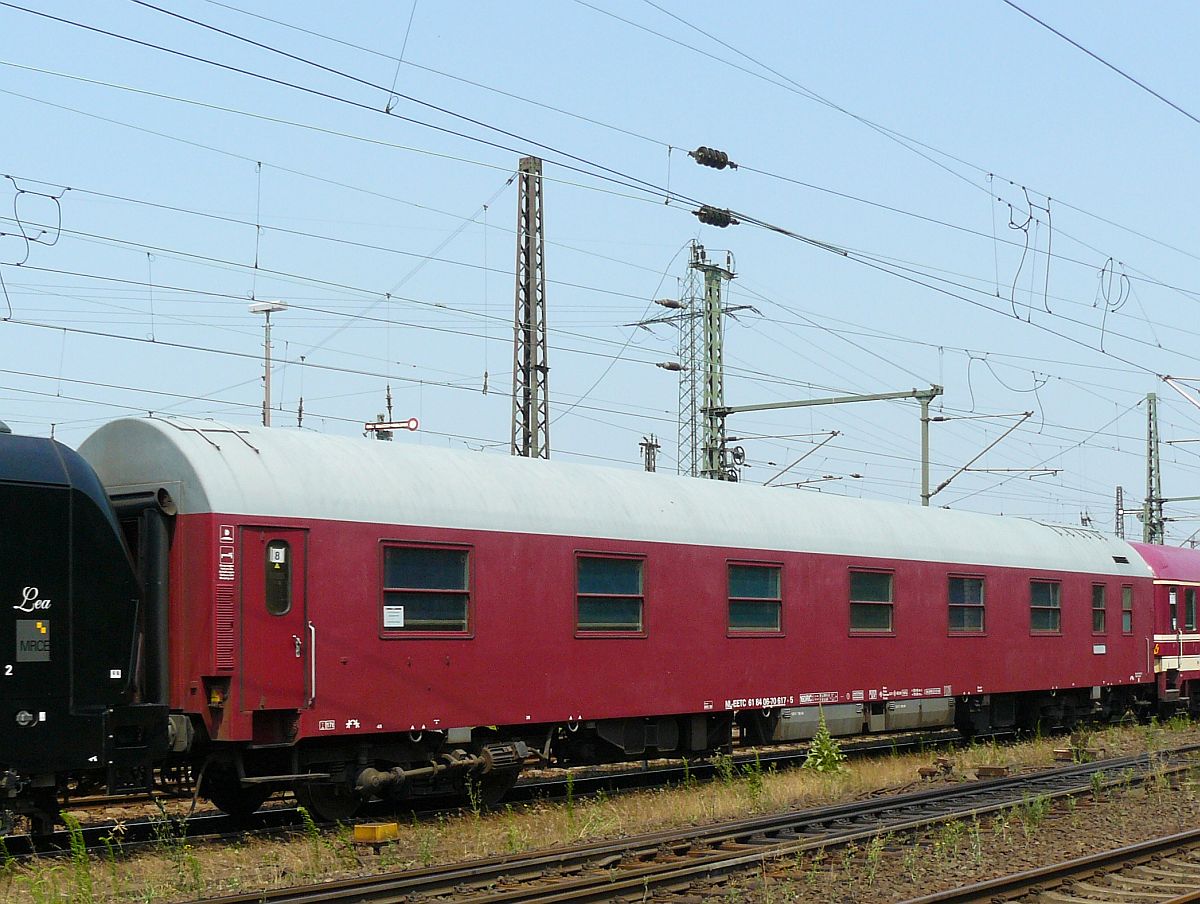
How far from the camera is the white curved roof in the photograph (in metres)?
12.7

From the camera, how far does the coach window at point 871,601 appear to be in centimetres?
1903

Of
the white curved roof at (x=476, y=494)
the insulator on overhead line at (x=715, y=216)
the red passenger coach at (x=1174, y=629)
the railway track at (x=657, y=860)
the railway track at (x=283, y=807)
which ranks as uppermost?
the insulator on overhead line at (x=715, y=216)

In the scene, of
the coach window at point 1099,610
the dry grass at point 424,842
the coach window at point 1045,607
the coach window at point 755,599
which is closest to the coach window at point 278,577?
the dry grass at point 424,842

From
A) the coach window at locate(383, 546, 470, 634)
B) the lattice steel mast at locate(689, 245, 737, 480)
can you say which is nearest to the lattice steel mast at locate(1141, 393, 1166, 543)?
the lattice steel mast at locate(689, 245, 737, 480)

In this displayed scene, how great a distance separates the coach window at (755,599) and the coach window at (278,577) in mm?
6079

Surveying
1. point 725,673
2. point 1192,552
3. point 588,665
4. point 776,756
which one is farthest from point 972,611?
point 1192,552

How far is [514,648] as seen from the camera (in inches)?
575

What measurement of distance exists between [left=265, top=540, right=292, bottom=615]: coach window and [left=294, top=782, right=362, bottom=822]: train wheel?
177 centimetres

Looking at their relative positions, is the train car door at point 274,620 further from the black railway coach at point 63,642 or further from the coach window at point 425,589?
the coach window at point 425,589

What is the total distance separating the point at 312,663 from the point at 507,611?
7.71ft

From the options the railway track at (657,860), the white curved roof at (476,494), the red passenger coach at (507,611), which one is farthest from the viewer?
the white curved roof at (476,494)

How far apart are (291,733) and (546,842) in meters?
2.31

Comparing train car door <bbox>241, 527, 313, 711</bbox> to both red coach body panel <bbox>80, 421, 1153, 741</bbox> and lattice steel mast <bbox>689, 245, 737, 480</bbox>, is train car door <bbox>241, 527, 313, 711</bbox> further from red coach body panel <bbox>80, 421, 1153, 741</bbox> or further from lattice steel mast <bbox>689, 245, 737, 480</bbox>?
lattice steel mast <bbox>689, 245, 737, 480</bbox>

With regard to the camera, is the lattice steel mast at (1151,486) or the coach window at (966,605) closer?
the coach window at (966,605)
